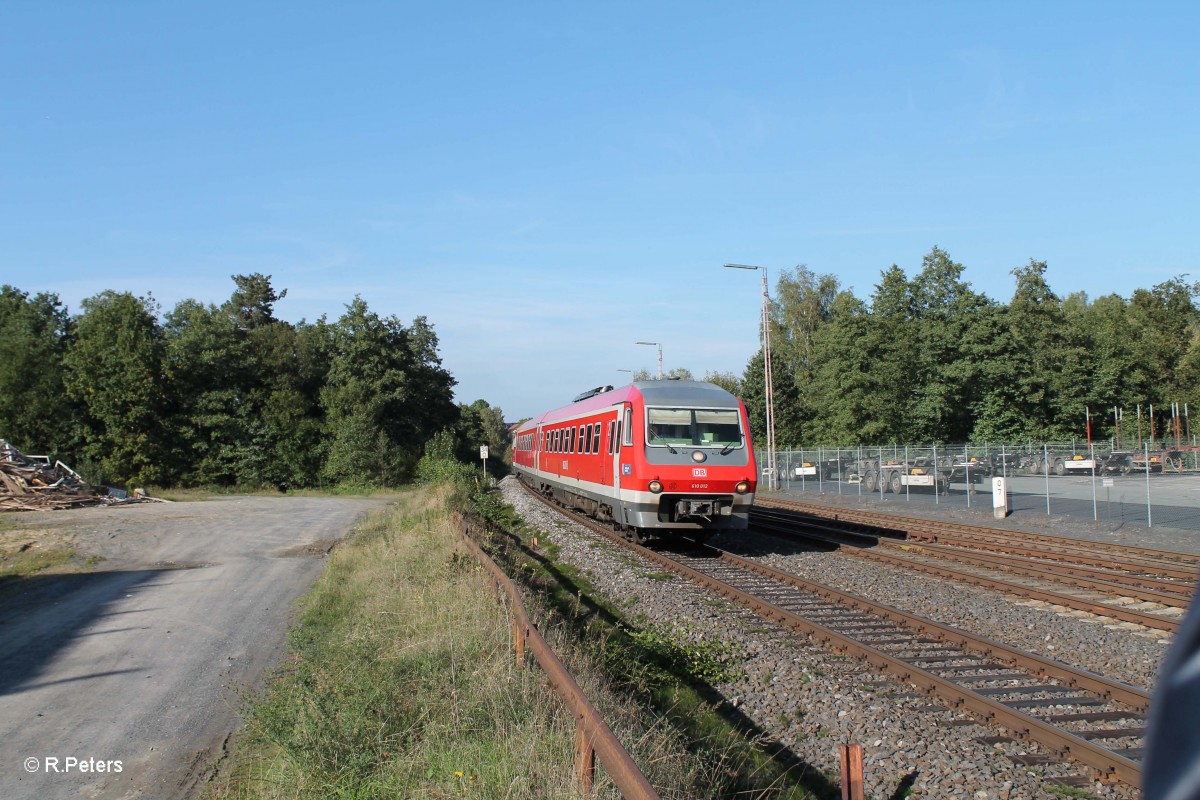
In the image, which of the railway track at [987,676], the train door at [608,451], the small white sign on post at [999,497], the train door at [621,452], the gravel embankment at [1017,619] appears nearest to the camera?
the railway track at [987,676]

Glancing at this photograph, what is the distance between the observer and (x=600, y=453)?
63.9 feet

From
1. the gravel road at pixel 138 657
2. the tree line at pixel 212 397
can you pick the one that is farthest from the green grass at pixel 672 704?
the tree line at pixel 212 397

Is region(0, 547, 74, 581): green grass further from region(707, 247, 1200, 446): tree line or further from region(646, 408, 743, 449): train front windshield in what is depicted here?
region(707, 247, 1200, 446): tree line

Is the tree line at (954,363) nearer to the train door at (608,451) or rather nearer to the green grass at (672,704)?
the train door at (608,451)

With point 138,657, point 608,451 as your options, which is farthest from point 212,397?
point 138,657

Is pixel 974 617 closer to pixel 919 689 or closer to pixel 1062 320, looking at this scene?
pixel 919 689

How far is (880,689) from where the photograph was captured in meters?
8.17

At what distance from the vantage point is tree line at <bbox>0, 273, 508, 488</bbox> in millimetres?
43719

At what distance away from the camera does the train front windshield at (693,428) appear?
1681 cm

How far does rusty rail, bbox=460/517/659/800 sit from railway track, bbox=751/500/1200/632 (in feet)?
25.0

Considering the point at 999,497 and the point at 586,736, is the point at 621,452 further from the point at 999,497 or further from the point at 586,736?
the point at 586,736

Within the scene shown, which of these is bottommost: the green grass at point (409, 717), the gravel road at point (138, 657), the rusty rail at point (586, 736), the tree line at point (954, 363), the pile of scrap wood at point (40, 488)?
the gravel road at point (138, 657)

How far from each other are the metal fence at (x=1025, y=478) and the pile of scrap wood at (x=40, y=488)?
26451 millimetres

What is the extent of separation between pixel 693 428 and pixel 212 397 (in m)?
38.0
